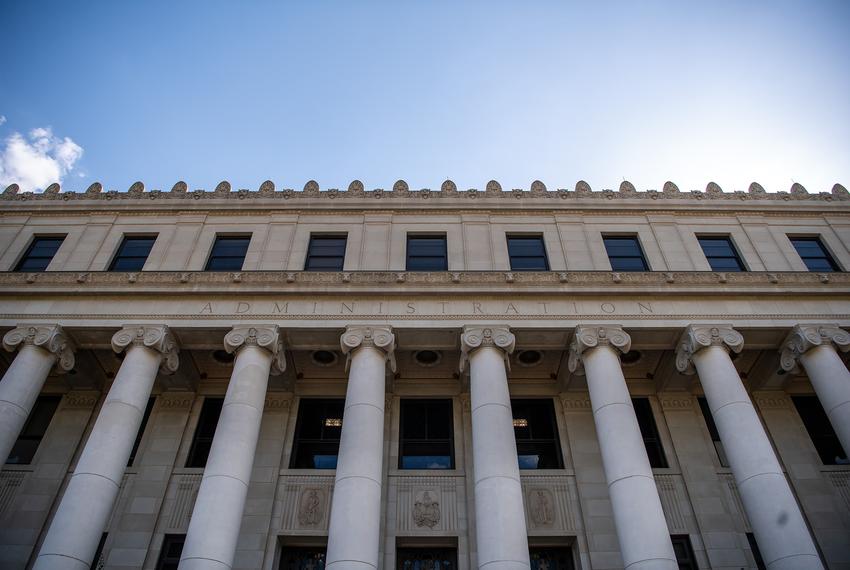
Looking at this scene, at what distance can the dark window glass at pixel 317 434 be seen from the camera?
2180 cm

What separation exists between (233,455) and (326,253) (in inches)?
386

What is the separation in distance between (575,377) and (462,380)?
4372mm

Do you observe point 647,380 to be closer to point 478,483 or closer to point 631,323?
point 631,323

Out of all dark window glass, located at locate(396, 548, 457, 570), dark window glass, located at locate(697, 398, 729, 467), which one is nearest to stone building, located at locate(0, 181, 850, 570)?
dark window glass, located at locate(396, 548, 457, 570)

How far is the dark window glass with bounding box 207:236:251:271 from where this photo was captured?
2395 cm

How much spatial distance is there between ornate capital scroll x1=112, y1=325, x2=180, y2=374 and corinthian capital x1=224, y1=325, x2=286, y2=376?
6.85ft

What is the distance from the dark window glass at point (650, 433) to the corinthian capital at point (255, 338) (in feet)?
45.4

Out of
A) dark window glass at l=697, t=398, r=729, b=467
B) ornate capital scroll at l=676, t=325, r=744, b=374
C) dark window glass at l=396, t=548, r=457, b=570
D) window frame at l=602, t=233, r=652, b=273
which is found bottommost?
dark window glass at l=396, t=548, r=457, b=570

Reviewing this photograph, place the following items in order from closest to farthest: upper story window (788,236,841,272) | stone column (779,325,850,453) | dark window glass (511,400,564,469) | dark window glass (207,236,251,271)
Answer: stone column (779,325,850,453), dark window glass (511,400,564,469), dark window glass (207,236,251,271), upper story window (788,236,841,272)

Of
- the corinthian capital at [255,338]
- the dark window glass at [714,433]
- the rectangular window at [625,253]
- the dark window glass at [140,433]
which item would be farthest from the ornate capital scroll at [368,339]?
the dark window glass at [714,433]

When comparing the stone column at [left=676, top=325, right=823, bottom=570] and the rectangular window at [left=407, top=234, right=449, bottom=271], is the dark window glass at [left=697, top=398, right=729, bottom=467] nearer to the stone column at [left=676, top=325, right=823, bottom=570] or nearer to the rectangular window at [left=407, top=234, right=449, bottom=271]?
the stone column at [left=676, top=325, right=823, bottom=570]

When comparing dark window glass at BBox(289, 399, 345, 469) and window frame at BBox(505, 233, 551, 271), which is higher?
window frame at BBox(505, 233, 551, 271)

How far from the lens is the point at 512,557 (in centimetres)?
1508

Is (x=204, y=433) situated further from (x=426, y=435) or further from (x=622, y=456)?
(x=622, y=456)
